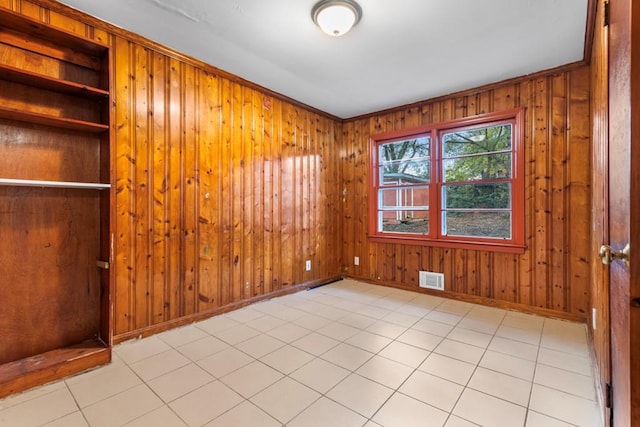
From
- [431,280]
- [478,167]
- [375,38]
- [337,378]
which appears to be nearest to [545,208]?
[478,167]

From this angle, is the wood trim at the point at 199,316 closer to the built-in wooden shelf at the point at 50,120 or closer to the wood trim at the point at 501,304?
the wood trim at the point at 501,304

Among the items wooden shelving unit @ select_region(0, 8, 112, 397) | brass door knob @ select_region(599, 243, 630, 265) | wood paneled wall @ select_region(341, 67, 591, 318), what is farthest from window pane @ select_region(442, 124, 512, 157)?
wooden shelving unit @ select_region(0, 8, 112, 397)

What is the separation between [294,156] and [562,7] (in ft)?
9.33

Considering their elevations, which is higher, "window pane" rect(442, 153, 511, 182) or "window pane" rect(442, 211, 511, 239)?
"window pane" rect(442, 153, 511, 182)

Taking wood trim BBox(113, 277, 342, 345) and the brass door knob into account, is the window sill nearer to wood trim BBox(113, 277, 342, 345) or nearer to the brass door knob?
wood trim BBox(113, 277, 342, 345)

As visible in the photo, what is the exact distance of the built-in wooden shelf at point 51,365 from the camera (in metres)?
1.73

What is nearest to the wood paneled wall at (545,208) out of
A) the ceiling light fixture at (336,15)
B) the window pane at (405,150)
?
the window pane at (405,150)

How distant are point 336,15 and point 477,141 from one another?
2323mm

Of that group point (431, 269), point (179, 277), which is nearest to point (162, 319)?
point (179, 277)

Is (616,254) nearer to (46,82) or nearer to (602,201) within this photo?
(602,201)

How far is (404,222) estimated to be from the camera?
13.4 ft

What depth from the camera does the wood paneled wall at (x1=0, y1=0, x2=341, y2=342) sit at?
237 cm

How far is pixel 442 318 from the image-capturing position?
294 cm

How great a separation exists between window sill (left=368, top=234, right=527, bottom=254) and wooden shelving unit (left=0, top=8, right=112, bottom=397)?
321cm
